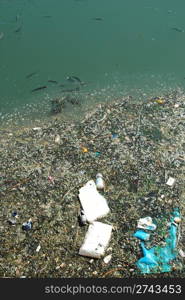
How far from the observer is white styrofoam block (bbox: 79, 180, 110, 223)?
18.0 ft

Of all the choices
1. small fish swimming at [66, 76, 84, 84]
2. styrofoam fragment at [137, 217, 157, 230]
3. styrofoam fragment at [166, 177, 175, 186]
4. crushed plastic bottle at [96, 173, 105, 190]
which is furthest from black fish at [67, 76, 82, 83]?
styrofoam fragment at [137, 217, 157, 230]

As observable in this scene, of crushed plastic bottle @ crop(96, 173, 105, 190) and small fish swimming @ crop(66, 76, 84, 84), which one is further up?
small fish swimming @ crop(66, 76, 84, 84)

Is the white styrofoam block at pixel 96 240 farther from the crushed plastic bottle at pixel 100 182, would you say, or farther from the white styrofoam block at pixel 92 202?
the crushed plastic bottle at pixel 100 182

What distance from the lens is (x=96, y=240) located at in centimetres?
511

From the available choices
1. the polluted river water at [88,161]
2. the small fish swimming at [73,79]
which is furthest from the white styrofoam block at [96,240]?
the small fish swimming at [73,79]

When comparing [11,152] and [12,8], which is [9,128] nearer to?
[11,152]

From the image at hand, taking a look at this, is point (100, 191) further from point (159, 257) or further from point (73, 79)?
point (73, 79)

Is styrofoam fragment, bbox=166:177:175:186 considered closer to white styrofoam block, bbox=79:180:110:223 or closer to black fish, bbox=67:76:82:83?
white styrofoam block, bbox=79:180:110:223

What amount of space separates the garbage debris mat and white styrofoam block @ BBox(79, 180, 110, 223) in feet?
0.22

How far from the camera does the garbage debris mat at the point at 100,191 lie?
4996mm

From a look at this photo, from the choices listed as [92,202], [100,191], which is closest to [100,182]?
[100,191]

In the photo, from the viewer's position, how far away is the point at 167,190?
5.91m

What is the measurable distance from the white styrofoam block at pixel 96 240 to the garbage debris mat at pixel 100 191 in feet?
0.31

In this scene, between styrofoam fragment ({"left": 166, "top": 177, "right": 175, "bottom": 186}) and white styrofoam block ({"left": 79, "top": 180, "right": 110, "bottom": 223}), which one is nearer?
white styrofoam block ({"left": 79, "top": 180, "right": 110, "bottom": 223})
